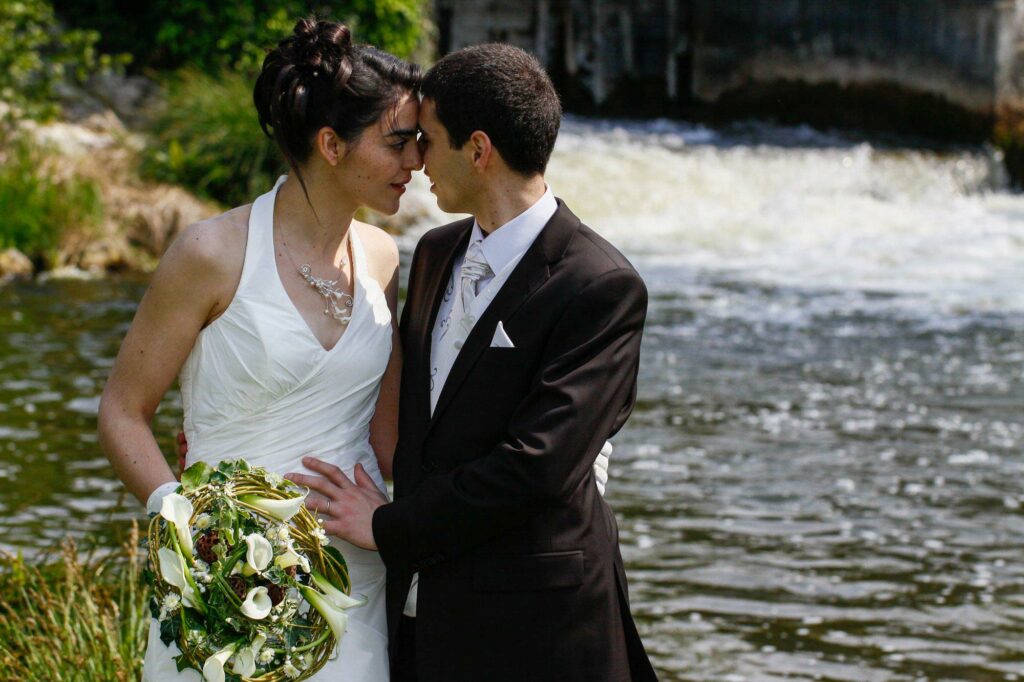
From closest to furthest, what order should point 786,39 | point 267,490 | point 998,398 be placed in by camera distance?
point 267,490 → point 998,398 → point 786,39

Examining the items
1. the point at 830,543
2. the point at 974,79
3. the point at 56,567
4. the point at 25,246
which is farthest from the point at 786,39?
the point at 56,567

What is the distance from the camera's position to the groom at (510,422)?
280cm

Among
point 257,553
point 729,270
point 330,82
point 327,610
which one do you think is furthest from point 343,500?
point 729,270

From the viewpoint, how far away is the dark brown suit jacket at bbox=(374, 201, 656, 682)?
2.79 metres

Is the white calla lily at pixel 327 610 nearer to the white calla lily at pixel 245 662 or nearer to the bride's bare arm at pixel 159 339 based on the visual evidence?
the white calla lily at pixel 245 662

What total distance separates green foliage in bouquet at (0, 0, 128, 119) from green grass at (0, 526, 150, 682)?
1015cm

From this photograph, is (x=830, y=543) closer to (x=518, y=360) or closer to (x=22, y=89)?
(x=518, y=360)

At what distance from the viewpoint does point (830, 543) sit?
687 cm

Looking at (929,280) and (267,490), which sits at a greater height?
(267,490)

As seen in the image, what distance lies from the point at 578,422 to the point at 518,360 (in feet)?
0.62

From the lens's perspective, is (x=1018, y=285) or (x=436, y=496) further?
(x=1018, y=285)

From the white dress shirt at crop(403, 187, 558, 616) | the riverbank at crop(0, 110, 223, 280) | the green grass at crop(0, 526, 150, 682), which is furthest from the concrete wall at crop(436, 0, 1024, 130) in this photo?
the white dress shirt at crop(403, 187, 558, 616)

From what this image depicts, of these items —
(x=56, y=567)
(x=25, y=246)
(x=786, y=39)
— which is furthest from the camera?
(x=786, y=39)

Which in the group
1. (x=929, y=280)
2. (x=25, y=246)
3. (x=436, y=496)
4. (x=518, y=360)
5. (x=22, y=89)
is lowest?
(x=929, y=280)
